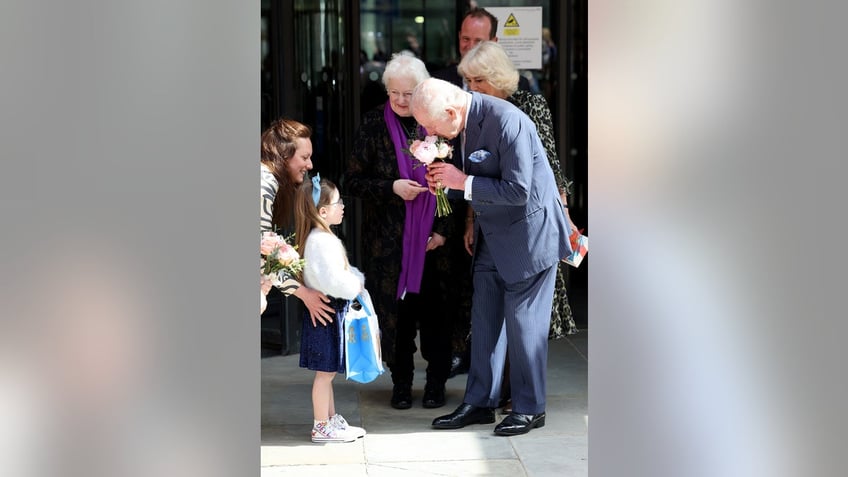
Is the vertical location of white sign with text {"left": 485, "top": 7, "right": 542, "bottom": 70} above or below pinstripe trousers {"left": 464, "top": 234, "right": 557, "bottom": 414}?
above

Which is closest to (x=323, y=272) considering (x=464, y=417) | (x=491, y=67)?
(x=464, y=417)

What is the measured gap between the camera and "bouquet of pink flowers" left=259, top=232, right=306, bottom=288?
4.26 meters

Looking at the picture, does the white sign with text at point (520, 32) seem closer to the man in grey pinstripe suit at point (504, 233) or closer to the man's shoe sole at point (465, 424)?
the man in grey pinstripe suit at point (504, 233)

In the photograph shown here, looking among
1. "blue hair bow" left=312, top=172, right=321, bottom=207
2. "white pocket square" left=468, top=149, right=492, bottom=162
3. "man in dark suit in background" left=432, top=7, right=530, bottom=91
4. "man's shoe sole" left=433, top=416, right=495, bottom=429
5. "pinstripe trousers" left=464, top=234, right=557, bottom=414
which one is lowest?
"man's shoe sole" left=433, top=416, right=495, bottom=429

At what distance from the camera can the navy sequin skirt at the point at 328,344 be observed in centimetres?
469

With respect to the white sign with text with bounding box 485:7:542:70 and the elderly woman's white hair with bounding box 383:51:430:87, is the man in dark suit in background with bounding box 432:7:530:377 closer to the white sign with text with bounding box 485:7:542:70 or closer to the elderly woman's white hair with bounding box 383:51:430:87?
the elderly woman's white hair with bounding box 383:51:430:87

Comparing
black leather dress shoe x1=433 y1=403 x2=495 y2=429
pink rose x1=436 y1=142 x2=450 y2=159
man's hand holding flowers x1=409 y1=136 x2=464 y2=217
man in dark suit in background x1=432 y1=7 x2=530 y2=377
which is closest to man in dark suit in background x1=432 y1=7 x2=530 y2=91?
man in dark suit in background x1=432 y1=7 x2=530 y2=377

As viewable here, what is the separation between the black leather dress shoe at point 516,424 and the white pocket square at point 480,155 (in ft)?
3.68

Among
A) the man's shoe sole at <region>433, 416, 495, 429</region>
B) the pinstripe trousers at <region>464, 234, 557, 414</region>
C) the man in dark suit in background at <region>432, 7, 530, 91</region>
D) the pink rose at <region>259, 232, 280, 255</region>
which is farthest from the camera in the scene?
the man in dark suit in background at <region>432, 7, 530, 91</region>

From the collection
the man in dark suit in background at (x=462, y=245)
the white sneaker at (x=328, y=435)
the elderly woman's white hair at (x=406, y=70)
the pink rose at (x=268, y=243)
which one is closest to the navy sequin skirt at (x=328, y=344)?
the white sneaker at (x=328, y=435)
